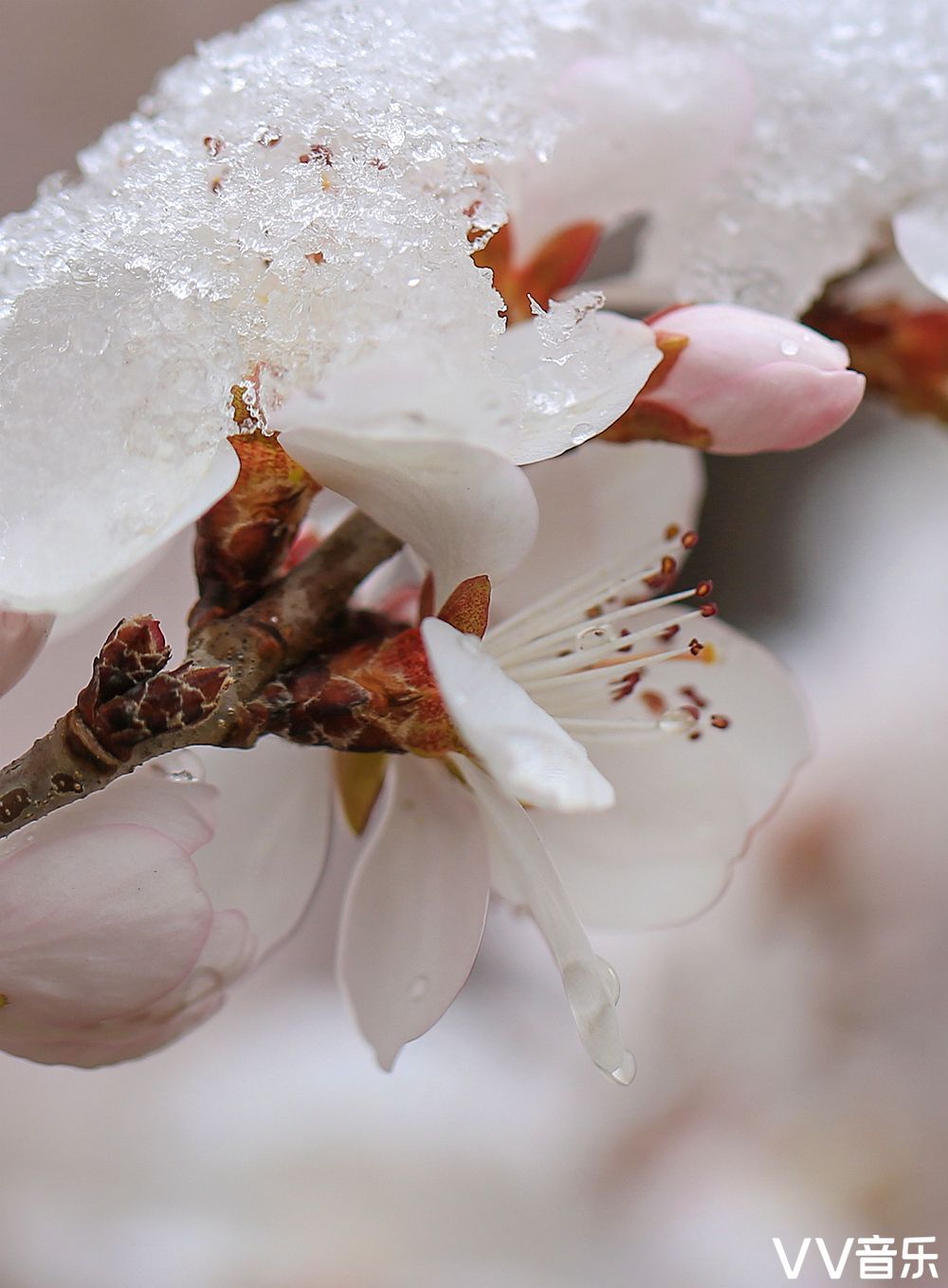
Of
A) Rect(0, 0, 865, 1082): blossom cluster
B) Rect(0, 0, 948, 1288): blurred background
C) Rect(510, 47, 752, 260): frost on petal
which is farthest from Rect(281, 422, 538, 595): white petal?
Rect(0, 0, 948, 1288): blurred background

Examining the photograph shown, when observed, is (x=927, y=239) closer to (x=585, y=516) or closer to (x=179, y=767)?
(x=585, y=516)

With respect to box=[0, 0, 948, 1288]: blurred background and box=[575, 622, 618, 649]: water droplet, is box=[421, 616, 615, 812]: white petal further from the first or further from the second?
box=[0, 0, 948, 1288]: blurred background

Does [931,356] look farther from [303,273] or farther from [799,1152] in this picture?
[799,1152]

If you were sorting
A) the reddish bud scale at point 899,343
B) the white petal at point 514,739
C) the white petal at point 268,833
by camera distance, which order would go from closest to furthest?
the white petal at point 514,739, the white petal at point 268,833, the reddish bud scale at point 899,343

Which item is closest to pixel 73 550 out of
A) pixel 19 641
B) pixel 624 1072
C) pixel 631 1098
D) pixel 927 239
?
pixel 19 641

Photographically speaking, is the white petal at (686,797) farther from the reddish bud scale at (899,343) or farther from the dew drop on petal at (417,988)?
the reddish bud scale at (899,343)

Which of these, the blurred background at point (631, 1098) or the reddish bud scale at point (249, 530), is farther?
the blurred background at point (631, 1098)

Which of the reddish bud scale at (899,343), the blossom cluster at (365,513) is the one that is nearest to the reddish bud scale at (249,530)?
the blossom cluster at (365,513)

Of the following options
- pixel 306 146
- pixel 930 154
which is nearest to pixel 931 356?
pixel 930 154
